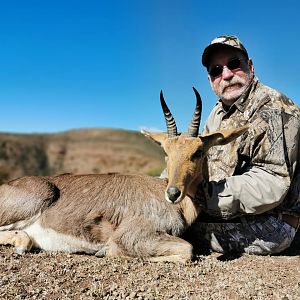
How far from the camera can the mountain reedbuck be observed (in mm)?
6855

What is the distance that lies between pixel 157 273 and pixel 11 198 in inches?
130

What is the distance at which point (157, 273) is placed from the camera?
613 centimetres

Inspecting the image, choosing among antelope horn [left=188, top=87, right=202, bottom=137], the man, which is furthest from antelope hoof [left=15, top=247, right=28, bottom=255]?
antelope horn [left=188, top=87, right=202, bottom=137]

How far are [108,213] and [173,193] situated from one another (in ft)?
5.87

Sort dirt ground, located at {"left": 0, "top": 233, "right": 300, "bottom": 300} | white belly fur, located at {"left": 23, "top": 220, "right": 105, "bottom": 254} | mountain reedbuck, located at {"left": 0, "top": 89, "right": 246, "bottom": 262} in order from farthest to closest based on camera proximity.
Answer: white belly fur, located at {"left": 23, "top": 220, "right": 105, "bottom": 254} < mountain reedbuck, located at {"left": 0, "top": 89, "right": 246, "bottom": 262} < dirt ground, located at {"left": 0, "top": 233, "right": 300, "bottom": 300}

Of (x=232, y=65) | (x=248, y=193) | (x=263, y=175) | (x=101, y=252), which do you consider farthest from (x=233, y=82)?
(x=101, y=252)

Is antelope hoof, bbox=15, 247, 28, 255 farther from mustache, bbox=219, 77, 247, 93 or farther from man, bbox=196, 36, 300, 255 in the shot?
mustache, bbox=219, 77, 247, 93

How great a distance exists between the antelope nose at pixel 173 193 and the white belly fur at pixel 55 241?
74.5 inches

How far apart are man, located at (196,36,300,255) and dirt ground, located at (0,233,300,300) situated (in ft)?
1.50

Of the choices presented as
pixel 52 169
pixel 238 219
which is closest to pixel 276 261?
pixel 238 219

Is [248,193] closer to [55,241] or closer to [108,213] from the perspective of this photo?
[108,213]

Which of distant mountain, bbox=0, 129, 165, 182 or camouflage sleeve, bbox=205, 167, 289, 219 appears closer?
camouflage sleeve, bbox=205, 167, 289, 219

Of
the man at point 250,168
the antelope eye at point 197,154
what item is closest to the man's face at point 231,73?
the man at point 250,168

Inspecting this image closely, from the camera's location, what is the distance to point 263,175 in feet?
22.9
